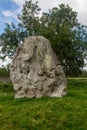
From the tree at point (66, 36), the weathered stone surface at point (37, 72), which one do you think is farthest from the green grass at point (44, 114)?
the tree at point (66, 36)

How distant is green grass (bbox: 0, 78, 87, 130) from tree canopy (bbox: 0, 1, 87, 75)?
101 feet

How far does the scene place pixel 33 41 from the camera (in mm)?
21969

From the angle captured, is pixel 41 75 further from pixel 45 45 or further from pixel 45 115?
pixel 45 115

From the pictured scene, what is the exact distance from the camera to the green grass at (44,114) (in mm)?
15188

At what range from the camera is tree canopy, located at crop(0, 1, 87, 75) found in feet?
164

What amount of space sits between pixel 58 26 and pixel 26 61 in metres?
31.1

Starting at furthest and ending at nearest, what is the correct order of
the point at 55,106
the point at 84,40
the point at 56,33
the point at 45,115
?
the point at 84,40 → the point at 56,33 → the point at 55,106 → the point at 45,115

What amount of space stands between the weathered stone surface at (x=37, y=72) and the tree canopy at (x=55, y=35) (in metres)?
27.1

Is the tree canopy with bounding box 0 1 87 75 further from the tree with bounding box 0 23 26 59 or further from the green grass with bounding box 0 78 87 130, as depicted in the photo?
the green grass with bounding box 0 78 87 130

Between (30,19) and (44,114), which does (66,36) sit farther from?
(44,114)

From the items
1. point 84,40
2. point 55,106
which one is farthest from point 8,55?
point 55,106

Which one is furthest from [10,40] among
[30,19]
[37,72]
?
[37,72]

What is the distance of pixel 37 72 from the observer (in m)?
21.1

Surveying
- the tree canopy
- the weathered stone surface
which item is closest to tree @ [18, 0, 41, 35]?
the tree canopy
